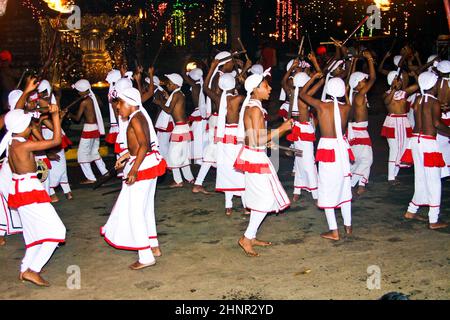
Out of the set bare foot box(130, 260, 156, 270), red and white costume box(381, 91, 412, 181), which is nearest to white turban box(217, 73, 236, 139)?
bare foot box(130, 260, 156, 270)

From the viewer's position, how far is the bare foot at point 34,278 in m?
6.04

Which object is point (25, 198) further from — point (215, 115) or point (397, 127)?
point (397, 127)

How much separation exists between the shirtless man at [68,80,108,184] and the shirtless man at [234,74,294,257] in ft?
14.1

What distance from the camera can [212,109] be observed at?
10492 mm

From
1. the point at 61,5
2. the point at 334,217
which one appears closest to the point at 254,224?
the point at 334,217

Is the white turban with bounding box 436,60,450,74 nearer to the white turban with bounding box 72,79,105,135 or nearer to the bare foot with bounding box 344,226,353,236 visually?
the bare foot with bounding box 344,226,353,236

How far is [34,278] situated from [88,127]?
4.81 m

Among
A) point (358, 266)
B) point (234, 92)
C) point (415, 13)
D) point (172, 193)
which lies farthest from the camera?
point (415, 13)

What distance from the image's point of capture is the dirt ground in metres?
5.87

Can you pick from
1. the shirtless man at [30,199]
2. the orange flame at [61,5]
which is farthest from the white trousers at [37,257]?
the orange flame at [61,5]

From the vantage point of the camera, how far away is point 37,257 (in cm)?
608
